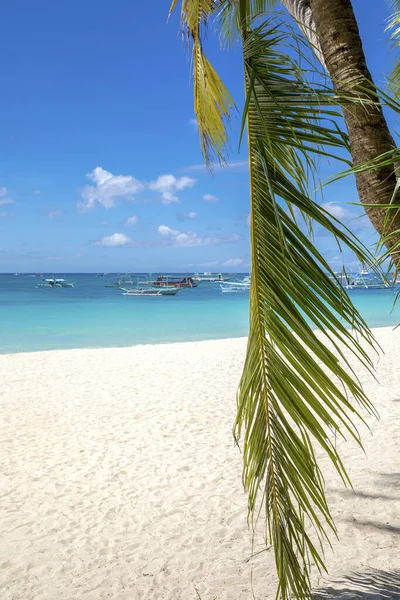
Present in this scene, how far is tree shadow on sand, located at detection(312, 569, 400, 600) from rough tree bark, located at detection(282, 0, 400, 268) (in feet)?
6.37

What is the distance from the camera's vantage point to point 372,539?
362cm

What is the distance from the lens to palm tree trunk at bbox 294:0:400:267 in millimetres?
2195

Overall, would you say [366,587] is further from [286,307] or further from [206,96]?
[206,96]

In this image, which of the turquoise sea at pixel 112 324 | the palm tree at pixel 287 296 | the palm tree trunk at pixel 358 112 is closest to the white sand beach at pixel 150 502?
the palm tree at pixel 287 296

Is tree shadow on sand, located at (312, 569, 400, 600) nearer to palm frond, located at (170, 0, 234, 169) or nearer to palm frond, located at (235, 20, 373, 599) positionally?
palm frond, located at (235, 20, 373, 599)

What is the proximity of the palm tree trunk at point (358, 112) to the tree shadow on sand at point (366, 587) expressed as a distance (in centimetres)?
194

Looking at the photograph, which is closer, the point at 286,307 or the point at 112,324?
the point at 286,307

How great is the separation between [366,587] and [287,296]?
7.37 feet

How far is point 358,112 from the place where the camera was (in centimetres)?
219

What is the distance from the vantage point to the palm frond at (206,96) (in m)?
3.87

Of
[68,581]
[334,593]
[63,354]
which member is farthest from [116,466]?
[63,354]

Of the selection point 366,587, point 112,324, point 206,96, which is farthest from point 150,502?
point 112,324

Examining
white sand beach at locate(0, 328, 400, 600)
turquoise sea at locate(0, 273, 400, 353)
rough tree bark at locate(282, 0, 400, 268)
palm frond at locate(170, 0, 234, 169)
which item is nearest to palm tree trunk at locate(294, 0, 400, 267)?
rough tree bark at locate(282, 0, 400, 268)

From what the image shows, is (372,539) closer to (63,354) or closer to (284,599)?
(284,599)
